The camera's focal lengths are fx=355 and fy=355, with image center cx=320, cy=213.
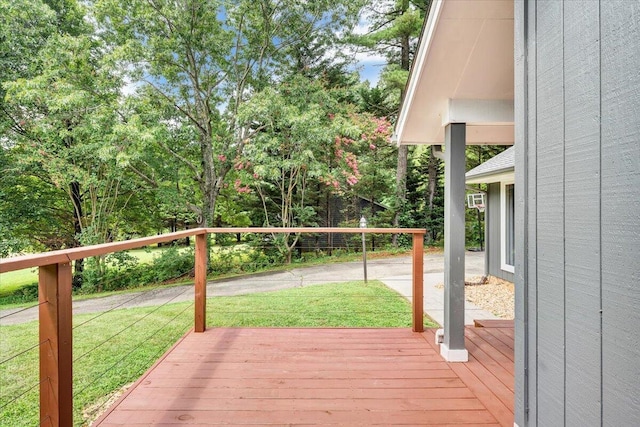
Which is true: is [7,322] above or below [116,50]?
below

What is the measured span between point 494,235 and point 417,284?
4.95 metres

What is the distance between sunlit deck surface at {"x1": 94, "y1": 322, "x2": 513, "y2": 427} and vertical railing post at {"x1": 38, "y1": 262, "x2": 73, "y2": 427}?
637mm

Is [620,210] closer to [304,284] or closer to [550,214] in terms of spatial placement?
[550,214]

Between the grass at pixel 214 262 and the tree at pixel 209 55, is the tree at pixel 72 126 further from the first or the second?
the grass at pixel 214 262

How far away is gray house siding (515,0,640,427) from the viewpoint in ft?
2.92

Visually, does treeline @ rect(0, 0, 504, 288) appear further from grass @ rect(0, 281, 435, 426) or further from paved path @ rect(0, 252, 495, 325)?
grass @ rect(0, 281, 435, 426)

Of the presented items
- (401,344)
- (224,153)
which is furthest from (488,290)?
(224,153)

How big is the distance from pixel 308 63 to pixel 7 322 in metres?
9.45

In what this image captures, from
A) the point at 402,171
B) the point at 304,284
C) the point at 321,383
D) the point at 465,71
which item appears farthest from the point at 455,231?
the point at 402,171

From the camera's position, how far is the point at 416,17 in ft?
38.5

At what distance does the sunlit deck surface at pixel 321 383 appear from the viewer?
1928mm

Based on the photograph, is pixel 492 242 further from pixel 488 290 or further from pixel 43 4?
pixel 43 4

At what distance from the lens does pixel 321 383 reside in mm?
2309

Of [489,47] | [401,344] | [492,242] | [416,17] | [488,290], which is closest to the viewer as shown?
[489,47]
